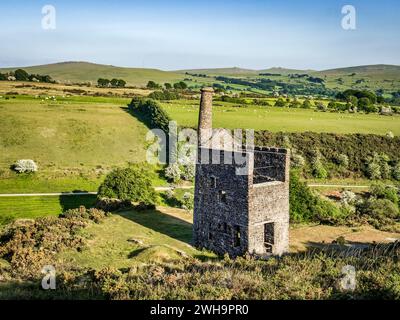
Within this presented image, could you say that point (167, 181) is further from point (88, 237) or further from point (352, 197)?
point (88, 237)

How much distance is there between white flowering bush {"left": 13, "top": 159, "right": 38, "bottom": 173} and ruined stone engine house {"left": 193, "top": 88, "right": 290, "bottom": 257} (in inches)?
1249

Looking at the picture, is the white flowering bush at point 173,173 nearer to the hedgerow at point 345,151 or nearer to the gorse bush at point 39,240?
the hedgerow at point 345,151

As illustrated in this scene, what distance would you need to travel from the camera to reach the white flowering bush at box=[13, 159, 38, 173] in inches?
2078

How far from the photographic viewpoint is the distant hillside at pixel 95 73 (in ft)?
500

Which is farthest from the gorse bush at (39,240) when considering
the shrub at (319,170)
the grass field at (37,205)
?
the shrub at (319,170)

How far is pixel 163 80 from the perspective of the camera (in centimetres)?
16012

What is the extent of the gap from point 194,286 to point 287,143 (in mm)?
61431

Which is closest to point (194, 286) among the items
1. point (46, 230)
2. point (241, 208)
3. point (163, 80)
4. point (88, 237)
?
point (241, 208)

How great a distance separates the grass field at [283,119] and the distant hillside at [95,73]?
66371 millimetres

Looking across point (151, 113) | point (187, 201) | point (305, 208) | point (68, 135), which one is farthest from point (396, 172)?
point (68, 135)

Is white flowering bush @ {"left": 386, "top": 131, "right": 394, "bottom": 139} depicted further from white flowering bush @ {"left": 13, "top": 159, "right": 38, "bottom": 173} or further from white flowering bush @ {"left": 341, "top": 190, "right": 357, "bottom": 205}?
white flowering bush @ {"left": 13, "top": 159, "right": 38, "bottom": 173}

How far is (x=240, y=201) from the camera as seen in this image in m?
24.7

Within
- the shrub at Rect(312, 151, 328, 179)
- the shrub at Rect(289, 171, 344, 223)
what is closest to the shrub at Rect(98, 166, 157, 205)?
the shrub at Rect(289, 171, 344, 223)

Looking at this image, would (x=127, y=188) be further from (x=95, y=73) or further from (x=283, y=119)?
(x=95, y=73)
